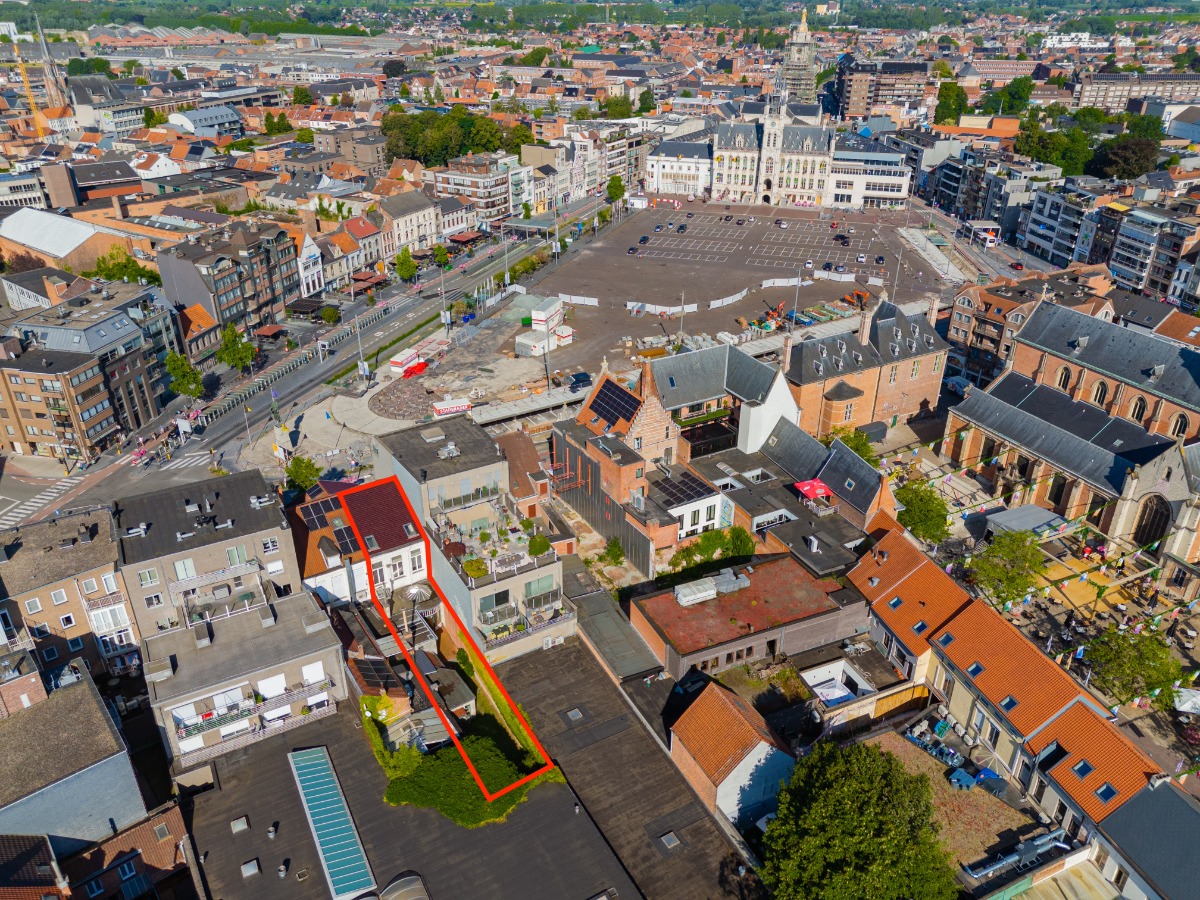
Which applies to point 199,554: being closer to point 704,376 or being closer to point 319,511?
point 319,511

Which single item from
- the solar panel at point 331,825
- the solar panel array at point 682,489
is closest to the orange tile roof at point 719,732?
the solar panel at point 331,825

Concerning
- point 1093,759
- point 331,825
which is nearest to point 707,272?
point 1093,759

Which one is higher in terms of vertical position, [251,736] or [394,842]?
[251,736]

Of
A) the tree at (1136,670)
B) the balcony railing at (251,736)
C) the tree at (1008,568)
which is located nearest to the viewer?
the balcony railing at (251,736)

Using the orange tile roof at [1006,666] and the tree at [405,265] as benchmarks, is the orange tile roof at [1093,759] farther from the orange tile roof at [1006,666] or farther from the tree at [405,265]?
the tree at [405,265]

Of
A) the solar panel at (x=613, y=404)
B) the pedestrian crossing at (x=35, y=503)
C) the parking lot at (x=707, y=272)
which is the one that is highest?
the solar panel at (x=613, y=404)

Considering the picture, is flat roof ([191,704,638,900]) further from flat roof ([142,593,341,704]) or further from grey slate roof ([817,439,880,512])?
grey slate roof ([817,439,880,512])

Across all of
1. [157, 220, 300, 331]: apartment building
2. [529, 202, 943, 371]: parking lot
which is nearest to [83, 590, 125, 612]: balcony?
[157, 220, 300, 331]: apartment building
